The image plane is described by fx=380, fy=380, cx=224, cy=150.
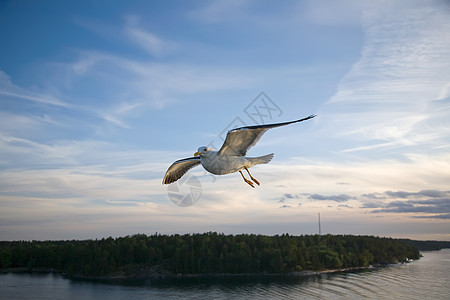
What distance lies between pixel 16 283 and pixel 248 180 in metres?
69.1

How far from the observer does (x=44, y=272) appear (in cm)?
8081

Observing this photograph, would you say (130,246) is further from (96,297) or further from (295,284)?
(295,284)

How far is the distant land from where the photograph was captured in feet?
227

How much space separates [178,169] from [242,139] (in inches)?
123

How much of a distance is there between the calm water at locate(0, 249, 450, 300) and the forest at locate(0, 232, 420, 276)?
4486mm

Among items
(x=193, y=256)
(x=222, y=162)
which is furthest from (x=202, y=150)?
(x=193, y=256)

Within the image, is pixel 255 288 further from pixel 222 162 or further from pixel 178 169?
pixel 222 162

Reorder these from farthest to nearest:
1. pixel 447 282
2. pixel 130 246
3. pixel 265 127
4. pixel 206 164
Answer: pixel 130 246 < pixel 447 282 < pixel 206 164 < pixel 265 127

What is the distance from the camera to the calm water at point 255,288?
51656 mm

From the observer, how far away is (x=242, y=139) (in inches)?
321

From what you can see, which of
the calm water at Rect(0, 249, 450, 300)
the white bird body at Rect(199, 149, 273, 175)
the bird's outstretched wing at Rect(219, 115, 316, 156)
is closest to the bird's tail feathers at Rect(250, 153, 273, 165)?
the white bird body at Rect(199, 149, 273, 175)

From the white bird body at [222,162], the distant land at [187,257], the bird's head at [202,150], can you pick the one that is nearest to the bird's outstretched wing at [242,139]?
the white bird body at [222,162]

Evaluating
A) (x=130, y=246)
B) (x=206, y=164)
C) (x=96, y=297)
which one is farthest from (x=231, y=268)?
(x=206, y=164)

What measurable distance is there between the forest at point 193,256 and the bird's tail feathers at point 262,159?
62311 mm
